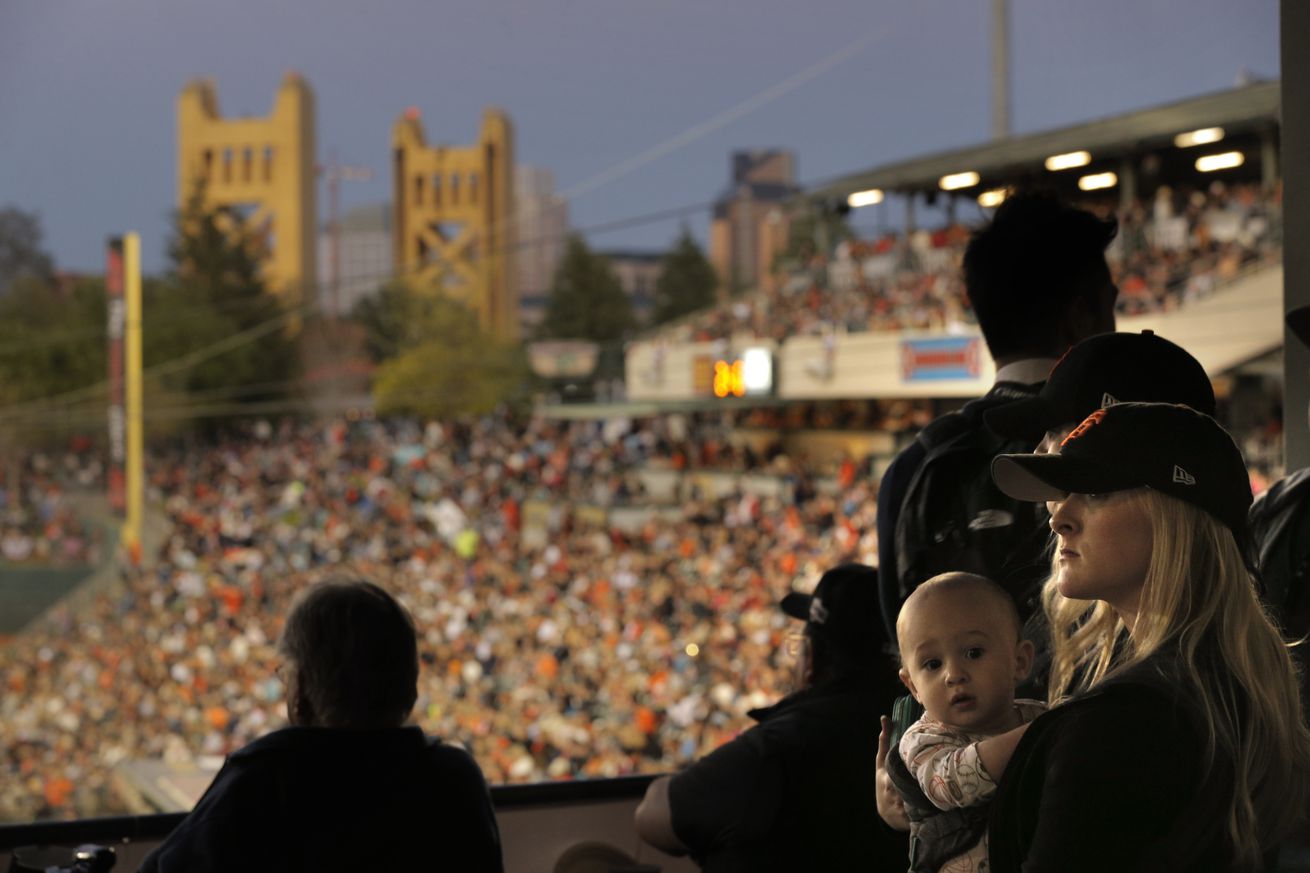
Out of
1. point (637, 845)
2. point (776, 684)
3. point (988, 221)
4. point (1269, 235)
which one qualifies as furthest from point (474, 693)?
point (988, 221)

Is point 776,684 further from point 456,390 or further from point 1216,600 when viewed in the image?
point 456,390

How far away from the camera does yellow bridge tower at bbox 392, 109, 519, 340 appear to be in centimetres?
3009

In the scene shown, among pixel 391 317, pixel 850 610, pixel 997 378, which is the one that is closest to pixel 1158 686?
pixel 997 378

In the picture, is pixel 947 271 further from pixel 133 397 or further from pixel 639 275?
pixel 639 275

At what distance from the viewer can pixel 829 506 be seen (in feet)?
39.8

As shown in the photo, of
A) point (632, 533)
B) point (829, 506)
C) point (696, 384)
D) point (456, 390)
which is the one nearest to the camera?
point (829, 506)

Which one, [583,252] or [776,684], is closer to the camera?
[776,684]

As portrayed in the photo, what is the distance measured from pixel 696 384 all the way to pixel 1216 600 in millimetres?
16575

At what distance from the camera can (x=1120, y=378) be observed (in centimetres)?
81

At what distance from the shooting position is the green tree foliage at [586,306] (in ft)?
88.4

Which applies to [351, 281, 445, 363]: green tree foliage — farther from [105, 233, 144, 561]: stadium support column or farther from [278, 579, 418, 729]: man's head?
[278, 579, 418, 729]: man's head

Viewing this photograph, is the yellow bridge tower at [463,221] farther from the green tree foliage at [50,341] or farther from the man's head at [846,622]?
the man's head at [846,622]

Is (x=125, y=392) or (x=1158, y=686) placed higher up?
(x=125, y=392)

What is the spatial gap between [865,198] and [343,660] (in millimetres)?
15402
